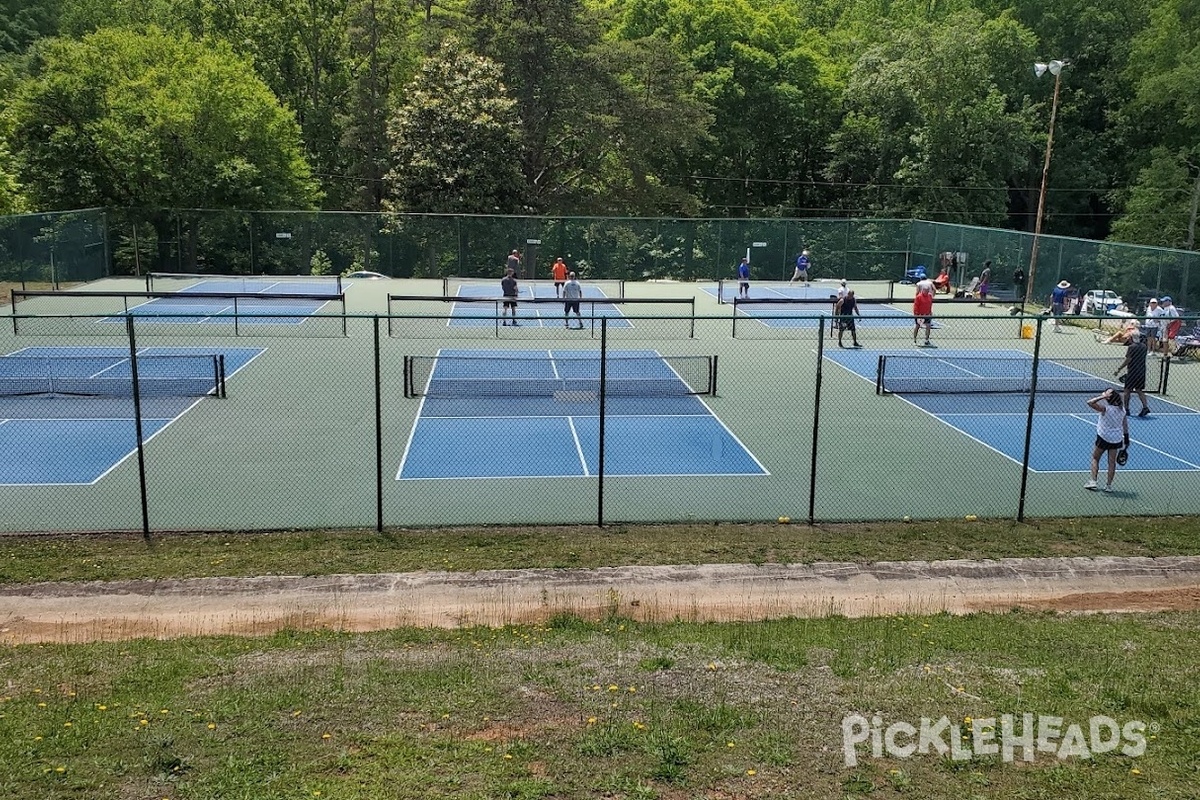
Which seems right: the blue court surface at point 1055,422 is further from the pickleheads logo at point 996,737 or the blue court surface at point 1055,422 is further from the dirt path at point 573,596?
the pickleheads logo at point 996,737

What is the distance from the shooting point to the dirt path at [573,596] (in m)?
9.59

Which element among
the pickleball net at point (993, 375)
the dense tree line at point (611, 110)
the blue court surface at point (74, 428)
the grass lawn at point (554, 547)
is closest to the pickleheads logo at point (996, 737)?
the grass lawn at point (554, 547)

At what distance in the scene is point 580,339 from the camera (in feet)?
89.8

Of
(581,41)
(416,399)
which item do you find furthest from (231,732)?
(581,41)

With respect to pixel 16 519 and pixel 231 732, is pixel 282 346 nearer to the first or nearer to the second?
pixel 16 519

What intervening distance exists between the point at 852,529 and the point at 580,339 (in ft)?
50.0

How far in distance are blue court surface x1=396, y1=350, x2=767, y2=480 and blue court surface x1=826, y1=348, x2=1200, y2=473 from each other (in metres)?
4.60

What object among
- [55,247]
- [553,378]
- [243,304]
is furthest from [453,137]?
[553,378]

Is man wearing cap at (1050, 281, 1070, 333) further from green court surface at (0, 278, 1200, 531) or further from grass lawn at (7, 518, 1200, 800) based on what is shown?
grass lawn at (7, 518, 1200, 800)

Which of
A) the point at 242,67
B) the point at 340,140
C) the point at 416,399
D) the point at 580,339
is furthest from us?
the point at 340,140

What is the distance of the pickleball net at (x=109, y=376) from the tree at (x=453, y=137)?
Result: 26241 millimetres

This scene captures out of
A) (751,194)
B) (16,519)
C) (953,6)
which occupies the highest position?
(953,6)

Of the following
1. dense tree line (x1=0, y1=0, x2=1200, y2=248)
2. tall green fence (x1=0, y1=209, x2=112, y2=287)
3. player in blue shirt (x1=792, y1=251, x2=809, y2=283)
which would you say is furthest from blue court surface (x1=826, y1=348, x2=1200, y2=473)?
dense tree line (x1=0, y1=0, x2=1200, y2=248)

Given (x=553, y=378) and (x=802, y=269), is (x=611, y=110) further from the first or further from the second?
(x=553, y=378)
